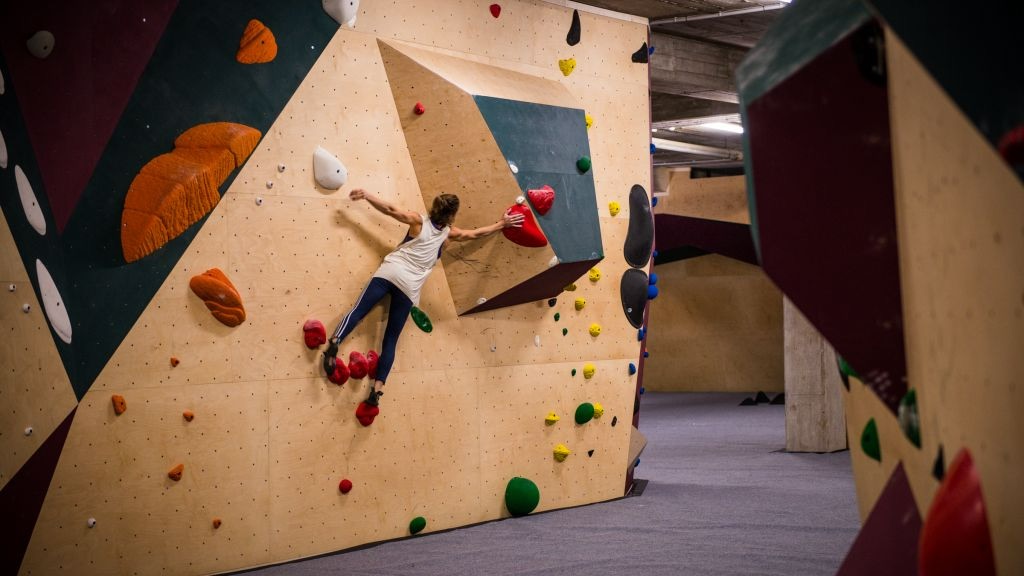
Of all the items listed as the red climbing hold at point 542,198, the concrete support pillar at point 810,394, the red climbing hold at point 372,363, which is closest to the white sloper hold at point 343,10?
the red climbing hold at point 542,198

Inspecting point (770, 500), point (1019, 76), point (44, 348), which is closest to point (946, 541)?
point (1019, 76)

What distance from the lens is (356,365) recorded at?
491 centimetres

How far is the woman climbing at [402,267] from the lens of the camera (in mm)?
4879

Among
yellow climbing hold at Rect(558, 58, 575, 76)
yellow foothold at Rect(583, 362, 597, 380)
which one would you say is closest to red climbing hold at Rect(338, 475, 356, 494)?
yellow foothold at Rect(583, 362, 597, 380)

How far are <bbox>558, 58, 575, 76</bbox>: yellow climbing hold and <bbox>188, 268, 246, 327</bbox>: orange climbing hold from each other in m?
2.48

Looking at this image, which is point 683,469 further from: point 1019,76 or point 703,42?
point 1019,76

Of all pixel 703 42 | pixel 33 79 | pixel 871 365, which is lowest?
pixel 871 365

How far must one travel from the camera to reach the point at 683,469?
23.8 ft

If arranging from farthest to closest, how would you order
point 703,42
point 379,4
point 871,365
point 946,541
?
point 703,42, point 379,4, point 871,365, point 946,541

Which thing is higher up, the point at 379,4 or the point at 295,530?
the point at 379,4

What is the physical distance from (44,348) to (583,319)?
3.12m

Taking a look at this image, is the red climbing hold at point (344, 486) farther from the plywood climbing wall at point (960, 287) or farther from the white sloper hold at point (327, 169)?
the plywood climbing wall at point (960, 287)

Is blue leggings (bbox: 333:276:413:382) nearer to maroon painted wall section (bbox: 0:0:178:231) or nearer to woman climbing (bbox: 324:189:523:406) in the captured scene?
woman climbing (bbox: 324:189:523:406)

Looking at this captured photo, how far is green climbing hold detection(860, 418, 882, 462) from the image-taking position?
2764 mm
